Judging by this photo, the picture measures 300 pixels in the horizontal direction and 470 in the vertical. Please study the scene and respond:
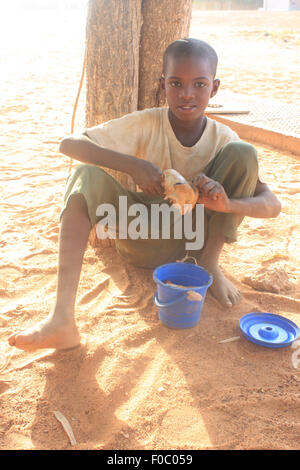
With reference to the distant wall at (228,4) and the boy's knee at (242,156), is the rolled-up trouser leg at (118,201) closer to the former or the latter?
the boy's knee at (242,156)

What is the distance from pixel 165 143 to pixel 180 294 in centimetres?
79

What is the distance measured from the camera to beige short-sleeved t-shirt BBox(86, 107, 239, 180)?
2281mm

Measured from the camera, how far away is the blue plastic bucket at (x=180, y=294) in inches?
78.4

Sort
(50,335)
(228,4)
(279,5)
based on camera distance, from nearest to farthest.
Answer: (50,335) < (228,4) < (279,5)

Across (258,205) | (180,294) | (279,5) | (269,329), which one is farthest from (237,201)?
(279,5)

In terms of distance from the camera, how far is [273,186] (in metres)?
3.90

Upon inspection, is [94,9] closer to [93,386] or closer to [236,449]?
[93,386]

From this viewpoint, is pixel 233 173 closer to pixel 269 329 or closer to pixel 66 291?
pixel 269 329

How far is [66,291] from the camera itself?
1.91 meters

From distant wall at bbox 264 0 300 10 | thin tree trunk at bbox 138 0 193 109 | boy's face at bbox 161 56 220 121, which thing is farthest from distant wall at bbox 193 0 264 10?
boy's face at bbox 161 56 220 121

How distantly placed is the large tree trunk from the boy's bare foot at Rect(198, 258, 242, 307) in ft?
2.54

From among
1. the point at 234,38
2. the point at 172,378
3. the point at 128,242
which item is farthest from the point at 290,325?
the point at 234,38

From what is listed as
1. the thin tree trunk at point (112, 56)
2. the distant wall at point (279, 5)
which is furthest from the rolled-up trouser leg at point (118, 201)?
the distant wall at point (279, 5)

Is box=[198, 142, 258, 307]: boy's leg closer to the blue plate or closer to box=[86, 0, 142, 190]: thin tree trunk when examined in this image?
the blue plate
